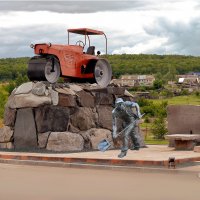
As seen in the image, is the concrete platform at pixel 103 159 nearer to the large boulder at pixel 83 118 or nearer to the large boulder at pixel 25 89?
the large boulder at pixel 83 118

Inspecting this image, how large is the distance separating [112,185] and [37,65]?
702cm

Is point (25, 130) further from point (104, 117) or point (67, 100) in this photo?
point (104, 117)

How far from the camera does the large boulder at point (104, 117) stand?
60.2ft

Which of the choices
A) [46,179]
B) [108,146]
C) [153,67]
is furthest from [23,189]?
[153,67]

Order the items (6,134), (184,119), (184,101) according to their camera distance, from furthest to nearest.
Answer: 1. (184,101)
2. (184,119)
3. (6,134)

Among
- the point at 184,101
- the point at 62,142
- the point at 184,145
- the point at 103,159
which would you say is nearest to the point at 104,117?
the point at 62,142

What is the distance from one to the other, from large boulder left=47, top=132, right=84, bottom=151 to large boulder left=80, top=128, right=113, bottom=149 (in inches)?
21.7

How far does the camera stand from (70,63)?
1788 cm

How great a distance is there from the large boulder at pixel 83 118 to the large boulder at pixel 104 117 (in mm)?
310

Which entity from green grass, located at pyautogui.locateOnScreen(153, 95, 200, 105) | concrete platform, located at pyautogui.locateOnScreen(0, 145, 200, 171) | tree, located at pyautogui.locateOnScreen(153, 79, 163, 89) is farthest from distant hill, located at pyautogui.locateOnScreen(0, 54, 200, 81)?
concrete platform, located at pyautogui.locateOnScreen(0, 145, 200, 171)

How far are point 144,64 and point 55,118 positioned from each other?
104 meters

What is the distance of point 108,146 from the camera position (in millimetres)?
16609

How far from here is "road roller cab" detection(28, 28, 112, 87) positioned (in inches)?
683

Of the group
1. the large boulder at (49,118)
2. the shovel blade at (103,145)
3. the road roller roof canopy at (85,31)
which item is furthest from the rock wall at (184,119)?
the large boulder at (49,118)
